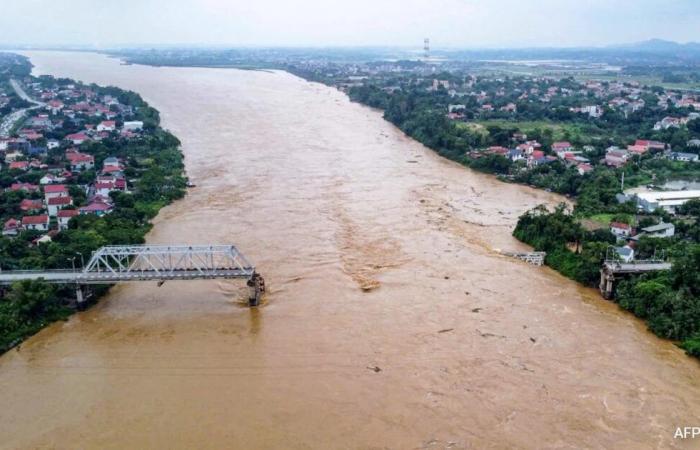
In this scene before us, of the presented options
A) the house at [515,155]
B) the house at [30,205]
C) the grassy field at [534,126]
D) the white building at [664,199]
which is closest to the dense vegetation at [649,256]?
the white building at [664,199]

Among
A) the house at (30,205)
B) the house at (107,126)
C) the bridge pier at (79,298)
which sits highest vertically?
the house at (107,126)

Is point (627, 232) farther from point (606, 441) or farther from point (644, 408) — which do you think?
point (606, 441)

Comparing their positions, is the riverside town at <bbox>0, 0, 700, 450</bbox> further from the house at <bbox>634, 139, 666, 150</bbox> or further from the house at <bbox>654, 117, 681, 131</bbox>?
the house at <bbox>654, 117, 681, 131</bbox>

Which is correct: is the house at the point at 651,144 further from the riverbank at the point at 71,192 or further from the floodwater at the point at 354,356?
the riverbank at the point at 71,192

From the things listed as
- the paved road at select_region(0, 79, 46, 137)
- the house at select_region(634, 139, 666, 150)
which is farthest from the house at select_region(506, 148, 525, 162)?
the paved road at select_region(0, 79, 46, 137)

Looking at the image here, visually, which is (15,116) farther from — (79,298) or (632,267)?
(632,267)

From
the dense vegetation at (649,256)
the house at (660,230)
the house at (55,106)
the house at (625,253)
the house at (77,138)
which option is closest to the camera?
the dense vegetation at (649,256)
